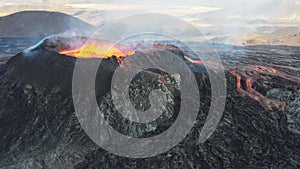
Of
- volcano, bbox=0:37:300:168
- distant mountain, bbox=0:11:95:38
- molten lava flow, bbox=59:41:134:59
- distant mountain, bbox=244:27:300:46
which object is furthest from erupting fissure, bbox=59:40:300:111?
distant mountain, bbox=244:27:300:46

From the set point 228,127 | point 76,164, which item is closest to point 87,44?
point 76,164

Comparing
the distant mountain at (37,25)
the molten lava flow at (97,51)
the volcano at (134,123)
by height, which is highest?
the molten lava flow at (97,51)

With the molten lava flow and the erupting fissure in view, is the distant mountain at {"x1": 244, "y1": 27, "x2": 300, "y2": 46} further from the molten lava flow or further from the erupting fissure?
the molten lava flow

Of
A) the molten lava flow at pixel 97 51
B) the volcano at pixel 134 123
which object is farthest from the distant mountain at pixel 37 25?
the volcano at pixel 134 123

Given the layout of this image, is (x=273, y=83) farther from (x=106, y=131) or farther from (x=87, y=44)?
(x=87, y=44)

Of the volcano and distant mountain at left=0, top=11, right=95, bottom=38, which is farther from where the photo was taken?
distant mountain at left=0, top=11, right=95, bottom=38

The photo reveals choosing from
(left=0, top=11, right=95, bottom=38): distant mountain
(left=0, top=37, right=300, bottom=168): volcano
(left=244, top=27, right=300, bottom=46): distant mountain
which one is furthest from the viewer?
(left=244, top=27, right=300, bottom=46): distant mountain

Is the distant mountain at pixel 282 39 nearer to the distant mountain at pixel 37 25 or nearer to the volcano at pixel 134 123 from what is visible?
the distant mountain at pixel 37 25
